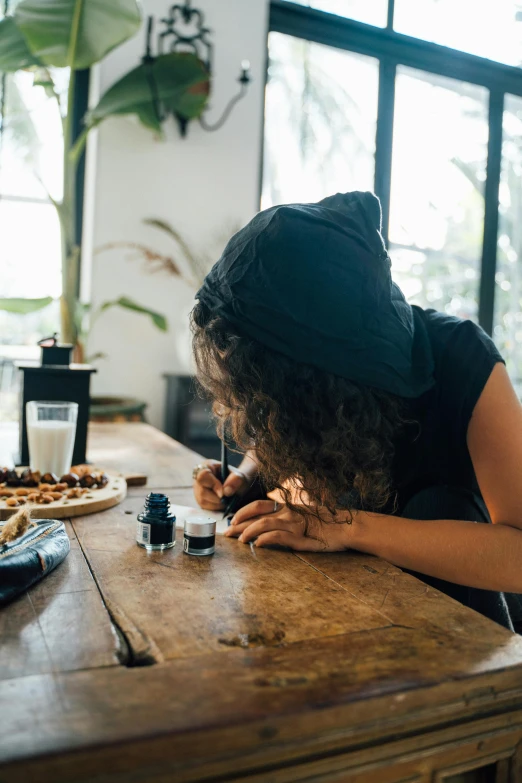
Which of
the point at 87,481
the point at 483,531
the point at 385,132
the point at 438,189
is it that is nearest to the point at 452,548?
the point at 483,531

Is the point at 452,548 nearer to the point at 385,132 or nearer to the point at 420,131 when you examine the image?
the point at 385,132

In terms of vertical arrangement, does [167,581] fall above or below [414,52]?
below

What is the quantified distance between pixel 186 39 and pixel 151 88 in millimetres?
649

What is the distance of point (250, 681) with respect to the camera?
641 mm

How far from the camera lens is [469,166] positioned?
4.29 metres

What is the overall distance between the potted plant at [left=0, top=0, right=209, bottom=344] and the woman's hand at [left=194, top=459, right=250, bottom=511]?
151 cm

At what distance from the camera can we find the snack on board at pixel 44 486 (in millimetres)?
1248

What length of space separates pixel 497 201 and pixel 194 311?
3758 mm

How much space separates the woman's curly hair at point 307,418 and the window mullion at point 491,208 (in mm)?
3527

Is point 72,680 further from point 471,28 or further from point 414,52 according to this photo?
point 471,28

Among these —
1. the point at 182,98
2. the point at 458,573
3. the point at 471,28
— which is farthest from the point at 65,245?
the point at 471,28

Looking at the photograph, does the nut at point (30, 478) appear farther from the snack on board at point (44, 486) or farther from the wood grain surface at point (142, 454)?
the wood grain surface at point (142, 454)

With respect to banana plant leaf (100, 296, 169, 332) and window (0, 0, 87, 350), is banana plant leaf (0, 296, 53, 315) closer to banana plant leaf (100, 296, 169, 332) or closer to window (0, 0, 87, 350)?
banana plant leaf (100, 296, 169, 332)

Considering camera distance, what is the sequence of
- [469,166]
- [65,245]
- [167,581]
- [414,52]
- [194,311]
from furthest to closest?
[469,166] → [414,52] → [65,245] → [194,311] → [167,581]
